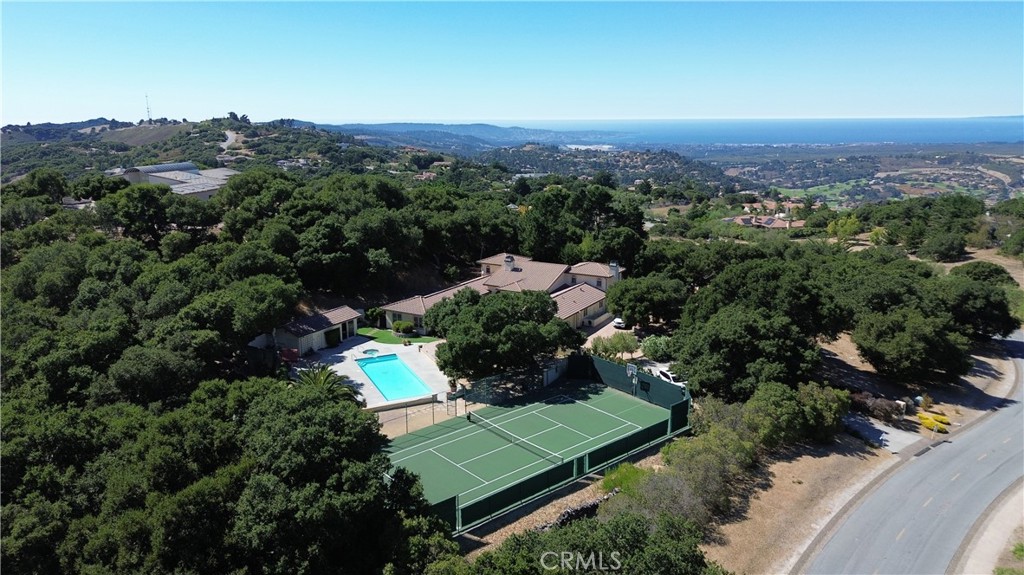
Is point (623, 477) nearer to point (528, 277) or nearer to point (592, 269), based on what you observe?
point (528, 277)

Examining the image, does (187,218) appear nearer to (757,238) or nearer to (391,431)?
(391,431)

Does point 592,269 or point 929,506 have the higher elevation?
point 592,269

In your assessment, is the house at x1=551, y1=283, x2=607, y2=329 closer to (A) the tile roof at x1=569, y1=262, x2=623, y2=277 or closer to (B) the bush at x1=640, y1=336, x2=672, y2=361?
(A) the tile roof at x1=569, y1=262, x2=623, y2=277

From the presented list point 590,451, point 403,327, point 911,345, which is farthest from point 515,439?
point 911,345

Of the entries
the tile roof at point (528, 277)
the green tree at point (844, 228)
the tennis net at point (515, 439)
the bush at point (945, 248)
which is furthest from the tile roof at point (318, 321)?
the green tree at point (844, 228)

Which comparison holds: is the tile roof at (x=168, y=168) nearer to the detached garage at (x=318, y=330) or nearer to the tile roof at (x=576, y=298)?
the detached garage at (x=318, y=330)

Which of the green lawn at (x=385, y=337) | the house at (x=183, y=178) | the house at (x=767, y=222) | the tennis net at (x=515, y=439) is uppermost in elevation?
the house at (x=183, y=178)

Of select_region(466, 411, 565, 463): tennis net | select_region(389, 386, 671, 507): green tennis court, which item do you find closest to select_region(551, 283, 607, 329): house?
select_region(389, 386, 671, 507): green tennis court
